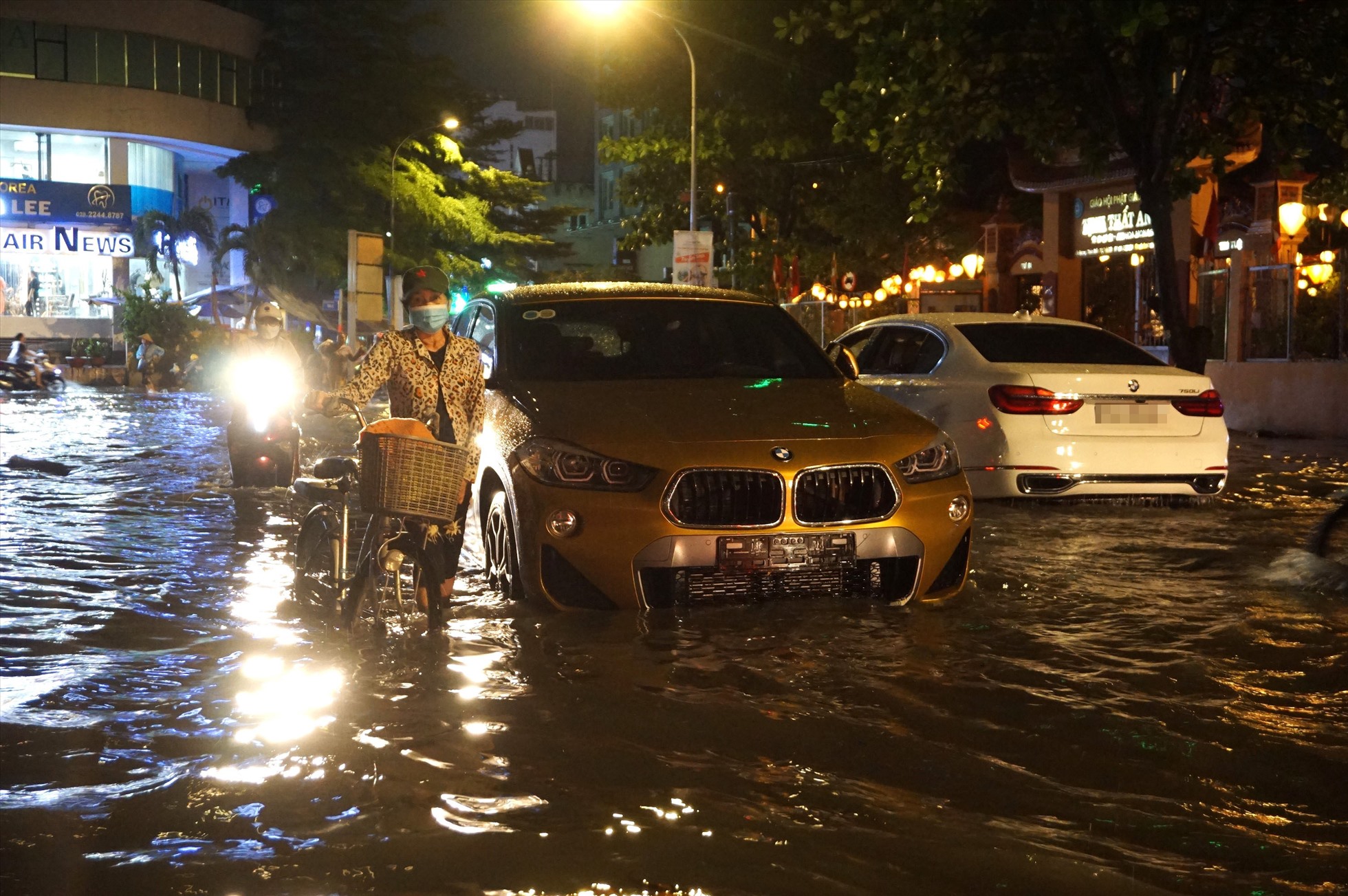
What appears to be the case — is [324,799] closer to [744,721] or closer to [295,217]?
[744,721]

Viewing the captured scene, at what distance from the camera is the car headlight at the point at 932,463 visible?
7148mm

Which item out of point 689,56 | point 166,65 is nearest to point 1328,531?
point 689,56

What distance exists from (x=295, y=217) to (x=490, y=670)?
54612 millimetres

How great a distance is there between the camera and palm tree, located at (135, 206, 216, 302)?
60.5 meters

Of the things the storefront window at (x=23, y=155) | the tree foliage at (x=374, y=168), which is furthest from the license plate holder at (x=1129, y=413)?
the storefront window at (x=23, y=155)

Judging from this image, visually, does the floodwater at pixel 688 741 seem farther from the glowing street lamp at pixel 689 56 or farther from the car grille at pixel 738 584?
the glowing street lamp at pixel 689 56

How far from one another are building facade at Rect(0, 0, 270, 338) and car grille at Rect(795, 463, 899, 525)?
57424 millimetres

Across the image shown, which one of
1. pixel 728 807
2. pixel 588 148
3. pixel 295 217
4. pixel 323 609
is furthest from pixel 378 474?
pixel 588 148

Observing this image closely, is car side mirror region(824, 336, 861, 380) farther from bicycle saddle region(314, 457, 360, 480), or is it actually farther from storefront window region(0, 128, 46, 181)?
storefront window region(0, 128, 46, 181)

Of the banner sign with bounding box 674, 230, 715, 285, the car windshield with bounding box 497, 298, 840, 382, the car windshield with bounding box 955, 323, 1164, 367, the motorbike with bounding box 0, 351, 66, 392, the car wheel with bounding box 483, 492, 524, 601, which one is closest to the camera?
the car wheel with bounding box 483, 492, 524, 601

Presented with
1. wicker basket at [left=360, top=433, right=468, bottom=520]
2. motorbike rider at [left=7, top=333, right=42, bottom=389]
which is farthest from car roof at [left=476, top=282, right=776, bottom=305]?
motorbike rider at [left=7, top=333, right=42, bottom=389]

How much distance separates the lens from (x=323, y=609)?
738cm

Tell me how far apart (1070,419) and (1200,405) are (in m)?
1.04

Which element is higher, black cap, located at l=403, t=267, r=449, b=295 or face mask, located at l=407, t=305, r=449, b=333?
black cap, located at l=403, t=267, r=449, b=295
